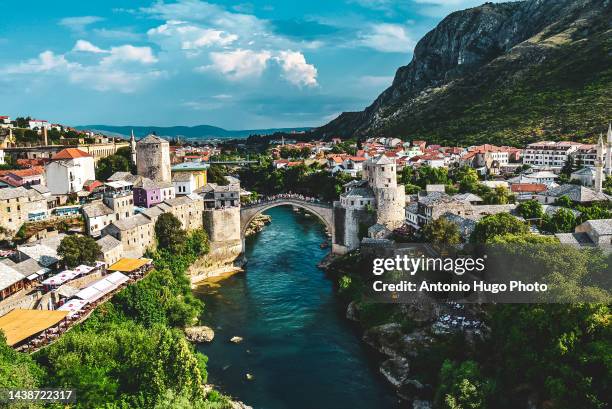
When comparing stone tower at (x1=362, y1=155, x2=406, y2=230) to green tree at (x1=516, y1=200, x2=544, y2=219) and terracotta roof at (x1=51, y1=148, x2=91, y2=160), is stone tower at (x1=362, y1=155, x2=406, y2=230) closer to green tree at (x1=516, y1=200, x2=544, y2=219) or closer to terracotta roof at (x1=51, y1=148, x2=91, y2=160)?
green tree at (x1=516, y1=200, x2=544, y2=219)

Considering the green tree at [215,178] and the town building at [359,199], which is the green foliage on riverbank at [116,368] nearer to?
the town building at [359,199]

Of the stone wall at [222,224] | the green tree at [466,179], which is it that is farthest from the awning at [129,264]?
the green tree at [466,179]

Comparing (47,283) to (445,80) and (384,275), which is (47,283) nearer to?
(384,275)

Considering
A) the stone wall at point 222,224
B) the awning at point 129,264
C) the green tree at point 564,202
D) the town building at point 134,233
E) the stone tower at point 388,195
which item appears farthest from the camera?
the stone wall at point 222,224

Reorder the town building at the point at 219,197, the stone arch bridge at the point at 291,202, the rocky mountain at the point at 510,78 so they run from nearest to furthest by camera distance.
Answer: the town building at the point at 219,197 < the stone arch bridge at the point at 291,202 < the rocky mountain at the point at 510,78

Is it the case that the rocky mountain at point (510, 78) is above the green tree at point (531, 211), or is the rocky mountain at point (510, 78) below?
above

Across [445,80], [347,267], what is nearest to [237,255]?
[347,267]

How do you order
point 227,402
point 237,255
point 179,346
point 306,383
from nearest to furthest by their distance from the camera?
1. point 179,346
2. point 227,402
3. point 306,383
4. point 237,255
